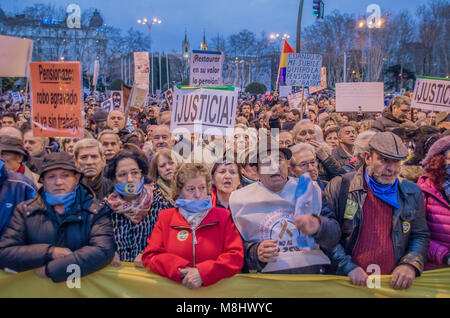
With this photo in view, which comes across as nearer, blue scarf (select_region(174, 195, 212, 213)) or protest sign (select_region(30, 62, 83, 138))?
blue scarf (select_region(174, 195, 212, 213))

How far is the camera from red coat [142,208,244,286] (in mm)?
2752

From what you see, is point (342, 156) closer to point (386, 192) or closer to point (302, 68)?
point (386, 192)

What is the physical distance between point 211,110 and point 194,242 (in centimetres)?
237

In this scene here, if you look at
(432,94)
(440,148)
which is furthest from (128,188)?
(432,94)

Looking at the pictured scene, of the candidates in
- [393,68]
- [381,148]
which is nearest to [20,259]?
[381,148]

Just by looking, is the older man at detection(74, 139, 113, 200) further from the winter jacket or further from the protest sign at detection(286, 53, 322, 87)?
the protest sign at detection(286, 53, 322, 87)

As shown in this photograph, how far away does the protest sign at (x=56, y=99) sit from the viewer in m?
4.83

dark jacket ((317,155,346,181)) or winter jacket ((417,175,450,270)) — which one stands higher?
dark jacket ((317,155,346,181))

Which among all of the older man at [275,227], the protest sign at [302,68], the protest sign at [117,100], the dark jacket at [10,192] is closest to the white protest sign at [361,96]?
the protest sign at [302,68]

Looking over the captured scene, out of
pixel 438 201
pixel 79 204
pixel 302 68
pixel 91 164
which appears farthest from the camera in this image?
pixel 302 68

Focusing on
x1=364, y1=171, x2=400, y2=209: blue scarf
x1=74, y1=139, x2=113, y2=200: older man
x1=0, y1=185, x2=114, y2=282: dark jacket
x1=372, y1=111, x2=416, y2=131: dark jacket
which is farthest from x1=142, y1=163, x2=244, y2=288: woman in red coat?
x1=372, y1=111, x2=416, y2=131: dark jacket

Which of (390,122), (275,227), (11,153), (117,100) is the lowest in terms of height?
(275,227)

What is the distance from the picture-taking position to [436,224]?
3051mm

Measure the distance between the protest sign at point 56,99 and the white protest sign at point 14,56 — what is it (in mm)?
913
